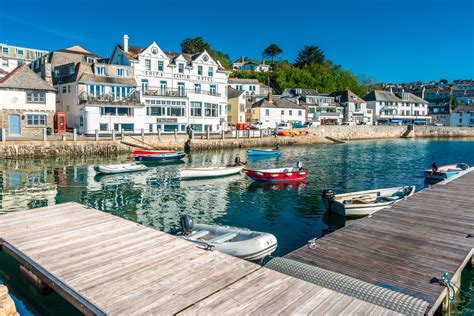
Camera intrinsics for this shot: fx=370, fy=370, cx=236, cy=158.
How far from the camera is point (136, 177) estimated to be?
32281mm

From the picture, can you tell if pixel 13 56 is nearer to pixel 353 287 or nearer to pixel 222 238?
pixel 222 238

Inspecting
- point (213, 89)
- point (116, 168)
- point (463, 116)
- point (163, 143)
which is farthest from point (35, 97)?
point (463, 116)

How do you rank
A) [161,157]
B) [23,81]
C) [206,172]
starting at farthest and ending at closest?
[23,81] < [161,157] < [206,172]

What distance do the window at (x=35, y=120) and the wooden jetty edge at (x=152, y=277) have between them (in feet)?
135

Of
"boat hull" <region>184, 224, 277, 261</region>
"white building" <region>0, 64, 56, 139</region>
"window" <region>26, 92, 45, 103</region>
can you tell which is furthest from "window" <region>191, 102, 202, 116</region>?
"boat hull" <region>184, 224, 277, 261</region>

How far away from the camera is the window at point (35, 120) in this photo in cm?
4859

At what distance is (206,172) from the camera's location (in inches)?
1248

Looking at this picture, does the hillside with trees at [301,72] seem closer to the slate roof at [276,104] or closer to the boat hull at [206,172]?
the slate roof at [276,104]

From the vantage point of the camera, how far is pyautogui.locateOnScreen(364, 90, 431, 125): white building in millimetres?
114688

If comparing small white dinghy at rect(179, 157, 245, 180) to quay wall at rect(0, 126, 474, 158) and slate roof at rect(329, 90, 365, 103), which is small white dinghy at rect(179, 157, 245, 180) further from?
slate roof at rect(329, 90, 365, 103)

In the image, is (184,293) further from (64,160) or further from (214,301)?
(64,160)

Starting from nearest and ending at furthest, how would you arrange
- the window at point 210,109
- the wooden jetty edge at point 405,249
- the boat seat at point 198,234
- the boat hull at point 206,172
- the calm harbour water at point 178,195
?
the wooden jetty edge at point 405,249 < the boat seat at point 198,234 < the calm harbour water at point 178,195 < the boat hull at point 206,172 < the window at point 210,109

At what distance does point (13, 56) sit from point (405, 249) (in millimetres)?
116141

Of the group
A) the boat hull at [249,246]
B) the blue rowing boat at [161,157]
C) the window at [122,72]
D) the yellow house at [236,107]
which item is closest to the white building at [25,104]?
the window at [122,72]
